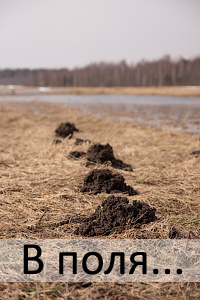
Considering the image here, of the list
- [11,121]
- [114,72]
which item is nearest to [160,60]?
[114,72]

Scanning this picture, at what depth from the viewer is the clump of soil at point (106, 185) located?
4.07 metres

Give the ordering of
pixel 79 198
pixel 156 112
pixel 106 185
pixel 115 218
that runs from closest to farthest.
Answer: pixel 115 218, pixel 79 198, pixel 106 185, pixel 156 112

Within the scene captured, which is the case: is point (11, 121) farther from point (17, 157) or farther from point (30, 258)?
point (30, 258)

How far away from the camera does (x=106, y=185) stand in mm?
4117

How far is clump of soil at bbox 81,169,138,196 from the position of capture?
13.3 feet

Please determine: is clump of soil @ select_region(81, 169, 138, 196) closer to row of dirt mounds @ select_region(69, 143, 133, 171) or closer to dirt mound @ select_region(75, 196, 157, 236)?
dirt mound @ select_region(75, 196, 157, 236)

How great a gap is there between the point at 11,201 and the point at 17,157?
2.66 meters

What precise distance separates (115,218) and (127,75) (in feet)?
337

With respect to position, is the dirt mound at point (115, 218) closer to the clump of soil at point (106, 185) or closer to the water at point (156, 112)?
the clump of soil at point (106, 185)

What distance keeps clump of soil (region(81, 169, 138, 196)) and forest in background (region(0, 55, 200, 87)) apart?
7977 cm

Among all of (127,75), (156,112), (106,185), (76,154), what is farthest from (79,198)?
(127,75)

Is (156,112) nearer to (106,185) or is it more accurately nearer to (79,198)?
(106,185)

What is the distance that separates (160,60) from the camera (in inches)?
3974

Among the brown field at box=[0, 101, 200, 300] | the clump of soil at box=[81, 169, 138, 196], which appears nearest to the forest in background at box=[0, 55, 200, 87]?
the brown field at box=[0, 101, 200, 300]
